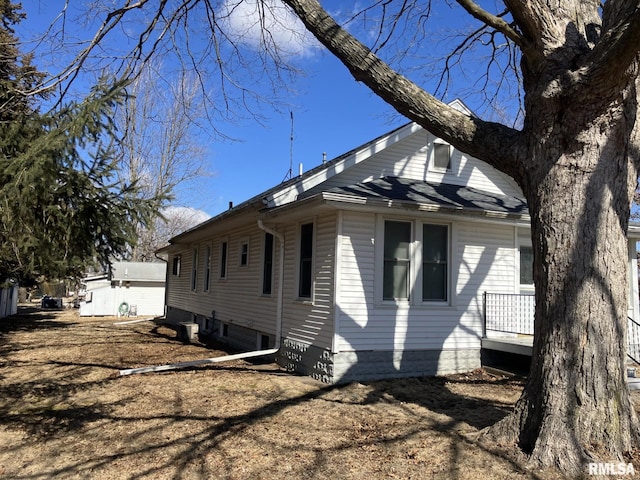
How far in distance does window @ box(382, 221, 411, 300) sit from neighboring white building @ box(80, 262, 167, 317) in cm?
2181

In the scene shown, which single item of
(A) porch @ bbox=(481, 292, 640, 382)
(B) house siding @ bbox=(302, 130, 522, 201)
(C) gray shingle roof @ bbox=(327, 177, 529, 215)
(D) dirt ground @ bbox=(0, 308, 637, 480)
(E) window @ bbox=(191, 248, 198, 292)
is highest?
(B) house siding @ bbox=(302, 130, 522, 201)

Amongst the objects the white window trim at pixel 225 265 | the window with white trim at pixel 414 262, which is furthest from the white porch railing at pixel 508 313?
the white window trim at pixel 225 265

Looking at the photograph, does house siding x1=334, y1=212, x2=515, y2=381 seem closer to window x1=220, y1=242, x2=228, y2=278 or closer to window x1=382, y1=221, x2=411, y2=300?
window x1=382, y1=221, x2=411, y2=300

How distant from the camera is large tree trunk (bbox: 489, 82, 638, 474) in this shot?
4.65 metres

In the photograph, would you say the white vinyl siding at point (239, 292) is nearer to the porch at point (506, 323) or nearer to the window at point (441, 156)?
the window at point (441, 156)

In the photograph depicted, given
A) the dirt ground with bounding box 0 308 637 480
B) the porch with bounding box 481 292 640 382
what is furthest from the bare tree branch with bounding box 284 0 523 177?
the porch with bounding box 481 292 640 382

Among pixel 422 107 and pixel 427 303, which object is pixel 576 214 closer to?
pixel 422 107

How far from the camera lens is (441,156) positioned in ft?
38.9

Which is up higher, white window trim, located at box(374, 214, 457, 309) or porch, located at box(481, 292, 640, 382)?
white window trim, located at box(374, 214, 457, 309)

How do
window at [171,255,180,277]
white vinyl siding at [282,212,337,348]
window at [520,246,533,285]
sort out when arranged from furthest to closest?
1. window at [171,255,180,277]
2. window at [520,246,533,285]
3. white vinyl siding at [282,212,337,348]

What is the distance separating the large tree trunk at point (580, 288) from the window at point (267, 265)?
739cm

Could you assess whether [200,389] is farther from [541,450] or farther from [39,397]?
[541,450]

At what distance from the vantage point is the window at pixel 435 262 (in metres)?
9.67

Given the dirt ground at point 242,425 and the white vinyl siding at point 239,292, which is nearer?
the dirt ground at point 242,425
